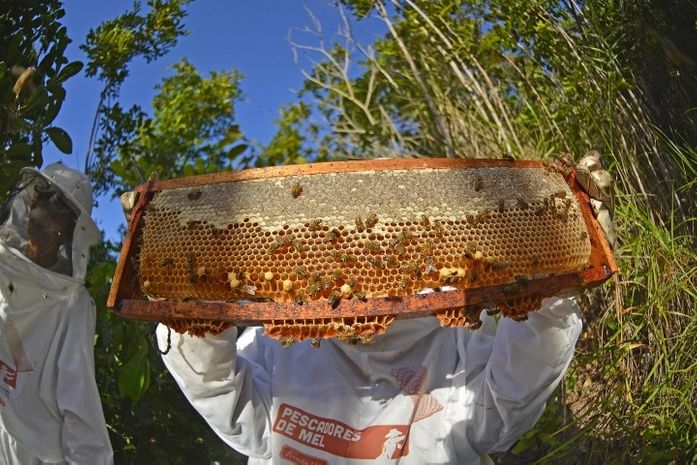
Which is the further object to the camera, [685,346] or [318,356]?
[685,346]

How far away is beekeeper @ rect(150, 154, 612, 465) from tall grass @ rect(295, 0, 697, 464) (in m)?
0.74

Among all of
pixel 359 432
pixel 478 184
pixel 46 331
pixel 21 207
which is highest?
pixel 21 207

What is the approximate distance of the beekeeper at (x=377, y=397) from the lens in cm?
231

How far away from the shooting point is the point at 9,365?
2.81m

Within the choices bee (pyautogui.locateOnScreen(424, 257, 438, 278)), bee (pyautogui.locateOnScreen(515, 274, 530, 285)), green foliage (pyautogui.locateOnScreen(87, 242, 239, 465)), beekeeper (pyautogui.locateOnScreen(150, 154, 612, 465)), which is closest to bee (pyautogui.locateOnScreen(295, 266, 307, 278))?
bee (pyautogui.locateOnScreen(424, 257, 438, 278))

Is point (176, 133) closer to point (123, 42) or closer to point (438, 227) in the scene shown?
point (123, 42)

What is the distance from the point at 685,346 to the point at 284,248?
1.78 m

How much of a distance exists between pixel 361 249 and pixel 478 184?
0.97 feet

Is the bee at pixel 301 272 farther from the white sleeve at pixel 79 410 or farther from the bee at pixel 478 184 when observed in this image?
the white sleeve at pixel 79 410

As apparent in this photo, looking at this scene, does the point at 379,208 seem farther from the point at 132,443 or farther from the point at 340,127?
the point at 340,127

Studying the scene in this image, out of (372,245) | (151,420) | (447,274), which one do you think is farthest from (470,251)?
(151,420)

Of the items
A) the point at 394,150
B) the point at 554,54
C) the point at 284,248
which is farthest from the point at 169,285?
the point at 394,150

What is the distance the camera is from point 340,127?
7051mm

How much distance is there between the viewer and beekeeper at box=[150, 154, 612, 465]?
2314 mm
